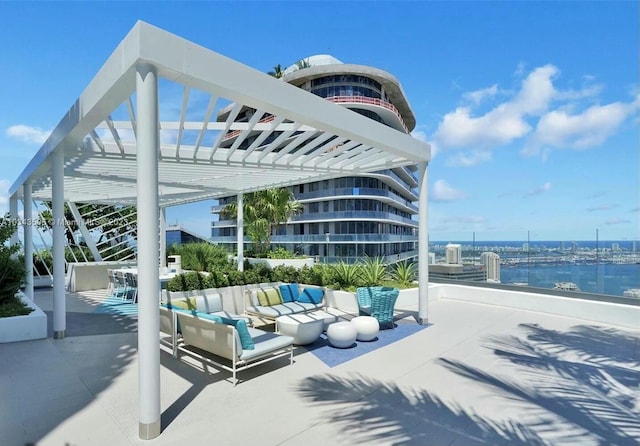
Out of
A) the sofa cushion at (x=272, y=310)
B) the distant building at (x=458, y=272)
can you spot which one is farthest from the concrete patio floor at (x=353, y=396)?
the distant building at (x=458, y=272)

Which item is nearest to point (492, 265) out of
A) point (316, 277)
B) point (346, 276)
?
point (346, 276)

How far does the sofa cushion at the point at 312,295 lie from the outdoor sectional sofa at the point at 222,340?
10.0ft

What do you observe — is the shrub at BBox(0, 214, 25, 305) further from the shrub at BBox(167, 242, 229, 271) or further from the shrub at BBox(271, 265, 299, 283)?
the shrub at BBox(167, 242, 229, 271)

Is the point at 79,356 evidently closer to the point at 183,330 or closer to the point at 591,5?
the point at 183,330

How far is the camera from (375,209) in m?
40.8

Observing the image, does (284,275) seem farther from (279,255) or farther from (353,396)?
(353,396)

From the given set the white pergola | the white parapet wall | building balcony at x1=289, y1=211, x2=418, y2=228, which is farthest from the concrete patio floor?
building balcony at x1=289, y1=211, x2=418, y2=228

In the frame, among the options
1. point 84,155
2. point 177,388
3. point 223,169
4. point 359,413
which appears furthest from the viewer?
point 223,169

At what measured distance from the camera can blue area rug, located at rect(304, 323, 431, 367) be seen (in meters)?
6.07

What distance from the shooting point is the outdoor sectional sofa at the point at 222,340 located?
507 centimetres

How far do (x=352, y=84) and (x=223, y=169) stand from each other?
3357 centimetres

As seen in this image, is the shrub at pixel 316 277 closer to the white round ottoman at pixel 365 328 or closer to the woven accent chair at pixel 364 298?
the woven accent chair at pixel 364 298

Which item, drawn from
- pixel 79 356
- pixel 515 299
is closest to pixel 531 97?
pixel 515 299

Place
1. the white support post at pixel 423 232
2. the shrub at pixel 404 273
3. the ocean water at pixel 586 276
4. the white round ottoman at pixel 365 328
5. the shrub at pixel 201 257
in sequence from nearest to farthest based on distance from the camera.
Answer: the white round ottoman at pixel 365 328
the white support post at pixel 423 232
the ocean water at pixel 586 276
the shrub at pixel 404 273
the shrub at pixel 201 257
